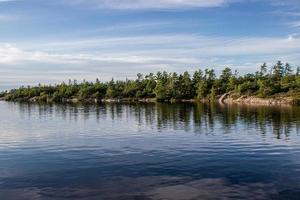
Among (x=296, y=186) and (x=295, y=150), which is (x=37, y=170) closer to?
(x=296, y=186)

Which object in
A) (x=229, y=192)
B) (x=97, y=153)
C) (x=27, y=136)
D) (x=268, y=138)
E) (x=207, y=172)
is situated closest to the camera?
(x=229, y=192)

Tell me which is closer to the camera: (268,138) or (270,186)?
(270,186)

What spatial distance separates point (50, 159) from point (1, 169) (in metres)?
7.58

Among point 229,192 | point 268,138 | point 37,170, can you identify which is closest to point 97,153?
point 37,170

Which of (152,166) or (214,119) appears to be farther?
(214,119)

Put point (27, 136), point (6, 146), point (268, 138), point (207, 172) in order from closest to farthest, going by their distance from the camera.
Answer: point (207, 172), point (6, 146), point (268, 138), point (27, 136)

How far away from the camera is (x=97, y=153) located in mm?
60938

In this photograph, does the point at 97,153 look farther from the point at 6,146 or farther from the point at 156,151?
the point at 6,146

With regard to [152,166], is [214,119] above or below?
above

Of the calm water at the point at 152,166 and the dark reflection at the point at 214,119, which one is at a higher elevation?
the dark reflection at the point at 214,119

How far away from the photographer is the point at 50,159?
183 ft

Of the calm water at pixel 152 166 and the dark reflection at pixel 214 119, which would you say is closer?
the calm water at pixel 152 166

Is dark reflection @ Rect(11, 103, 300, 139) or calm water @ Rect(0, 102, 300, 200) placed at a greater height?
dark reflection @ Rect(11, 103, 300, 139)

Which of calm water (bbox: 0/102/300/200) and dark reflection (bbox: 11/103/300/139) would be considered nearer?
calm water (bbox: 0/102/300/200)
